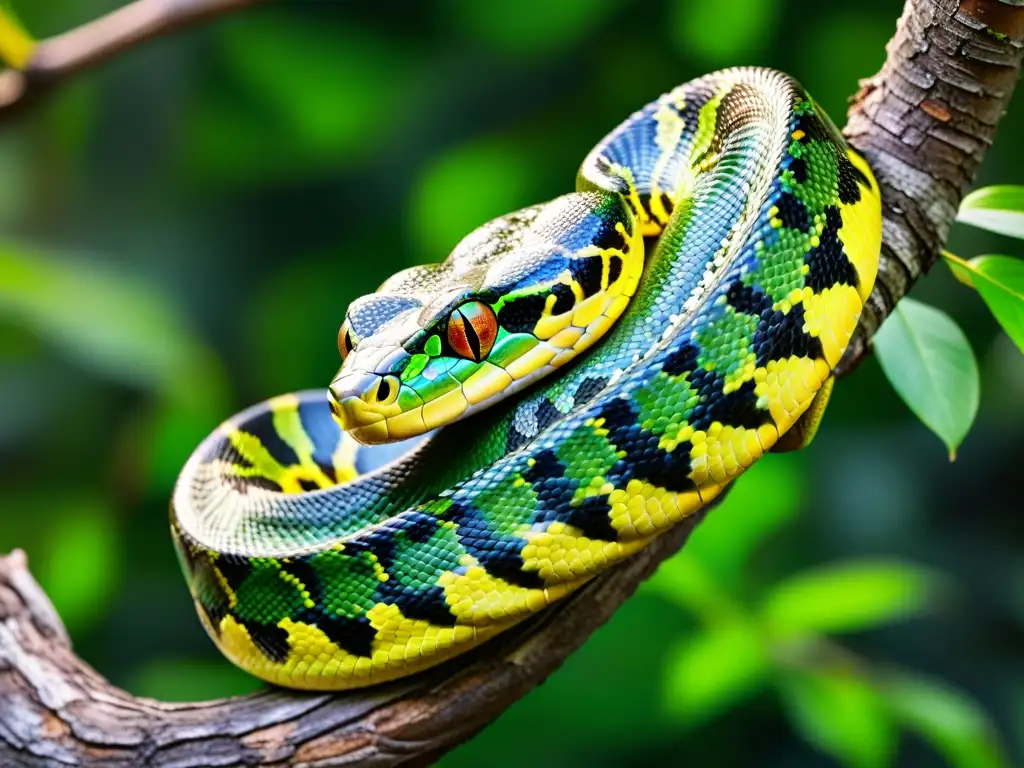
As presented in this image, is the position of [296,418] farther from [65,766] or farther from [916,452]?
[916,452]

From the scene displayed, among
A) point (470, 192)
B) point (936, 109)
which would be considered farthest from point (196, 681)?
point (936, 109)

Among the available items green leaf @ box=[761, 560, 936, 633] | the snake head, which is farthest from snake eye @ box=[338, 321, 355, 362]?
green leaf @ box=[761, 560, 936, 633]

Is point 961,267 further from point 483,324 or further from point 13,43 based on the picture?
point 13,43

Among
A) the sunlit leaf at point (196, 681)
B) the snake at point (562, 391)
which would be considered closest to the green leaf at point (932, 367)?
the snake at point (562, 391)

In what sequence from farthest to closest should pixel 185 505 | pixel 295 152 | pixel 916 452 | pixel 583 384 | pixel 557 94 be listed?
pixel 295 152 < pixel 557 94 < pixel 916 452 < pixel 185 505 < pixel 583 384

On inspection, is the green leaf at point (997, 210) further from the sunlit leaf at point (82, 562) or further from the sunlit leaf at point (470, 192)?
the sunlit leaf at point (82, 562)

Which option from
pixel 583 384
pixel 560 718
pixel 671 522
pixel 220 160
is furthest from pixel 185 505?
pixel 220 160
